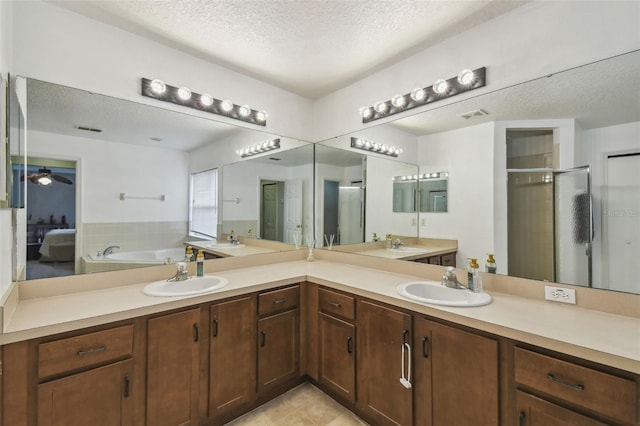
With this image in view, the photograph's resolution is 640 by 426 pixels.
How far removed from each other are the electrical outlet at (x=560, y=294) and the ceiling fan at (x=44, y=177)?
9.39 ft

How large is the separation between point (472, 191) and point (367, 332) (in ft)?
3.81

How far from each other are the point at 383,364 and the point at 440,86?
1.92 meters

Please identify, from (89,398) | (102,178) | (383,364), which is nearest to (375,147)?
(383,364)

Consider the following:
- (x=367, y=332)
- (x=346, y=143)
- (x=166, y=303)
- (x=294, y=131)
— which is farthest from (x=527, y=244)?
(x=294, y=131)

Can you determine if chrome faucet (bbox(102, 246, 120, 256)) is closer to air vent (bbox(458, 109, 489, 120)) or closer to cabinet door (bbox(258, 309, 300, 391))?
cabinet door (bbox(258, 309, 300, 391))

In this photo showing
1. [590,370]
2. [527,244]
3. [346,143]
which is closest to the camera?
[590,370]

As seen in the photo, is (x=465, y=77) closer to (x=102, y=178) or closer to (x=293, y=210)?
(x=293, y=210)

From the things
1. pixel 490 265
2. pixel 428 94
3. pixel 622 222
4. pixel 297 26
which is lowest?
pixel 490 265

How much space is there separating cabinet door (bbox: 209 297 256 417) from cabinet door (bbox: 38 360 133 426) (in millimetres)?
430

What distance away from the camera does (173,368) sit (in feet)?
5.02

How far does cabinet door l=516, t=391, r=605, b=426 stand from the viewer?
1.04m

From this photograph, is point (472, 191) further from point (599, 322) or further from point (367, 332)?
point (367, 332)

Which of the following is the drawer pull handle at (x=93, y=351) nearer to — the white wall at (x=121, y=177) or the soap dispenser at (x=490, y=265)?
the white wall at (x=121, y=177)

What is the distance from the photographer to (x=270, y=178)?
2.82 m
